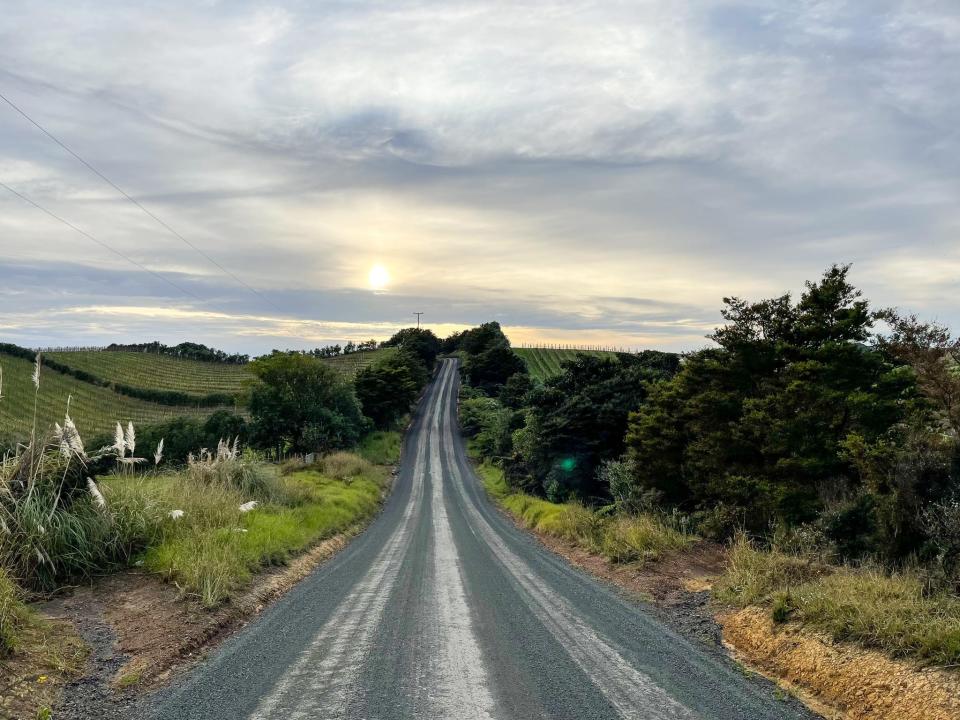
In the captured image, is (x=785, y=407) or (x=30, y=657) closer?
(x=30, y=657)

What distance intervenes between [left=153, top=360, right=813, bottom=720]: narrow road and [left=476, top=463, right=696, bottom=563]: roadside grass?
182 centimetres

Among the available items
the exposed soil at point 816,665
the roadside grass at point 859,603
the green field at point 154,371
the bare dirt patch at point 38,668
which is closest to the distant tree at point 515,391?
the green field at point 154,371

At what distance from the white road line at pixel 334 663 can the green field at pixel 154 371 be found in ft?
222

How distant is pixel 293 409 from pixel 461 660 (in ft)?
153

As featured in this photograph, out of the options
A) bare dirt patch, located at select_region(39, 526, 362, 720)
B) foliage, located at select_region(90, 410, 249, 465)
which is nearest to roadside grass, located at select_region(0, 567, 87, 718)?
bare dirt patch, located at select_region(39, 526, 362, 720)

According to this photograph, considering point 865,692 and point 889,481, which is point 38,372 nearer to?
point 865,692

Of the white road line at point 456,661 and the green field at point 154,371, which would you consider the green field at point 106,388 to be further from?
the white road line at point 456,661

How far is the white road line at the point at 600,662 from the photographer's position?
5.75 m

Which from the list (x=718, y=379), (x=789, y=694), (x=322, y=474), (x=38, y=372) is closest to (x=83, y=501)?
(x=38, y=372)

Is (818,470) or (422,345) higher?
(422,345)

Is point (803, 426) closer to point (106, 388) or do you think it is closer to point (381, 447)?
point (381, 447)

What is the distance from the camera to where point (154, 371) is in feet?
272

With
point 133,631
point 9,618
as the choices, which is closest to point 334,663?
point 133,631

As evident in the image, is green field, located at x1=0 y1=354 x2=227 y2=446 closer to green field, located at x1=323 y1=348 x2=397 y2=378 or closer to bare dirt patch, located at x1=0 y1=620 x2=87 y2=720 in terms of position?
green field, located at x1=323 y1=348 x2=397 y2=378
